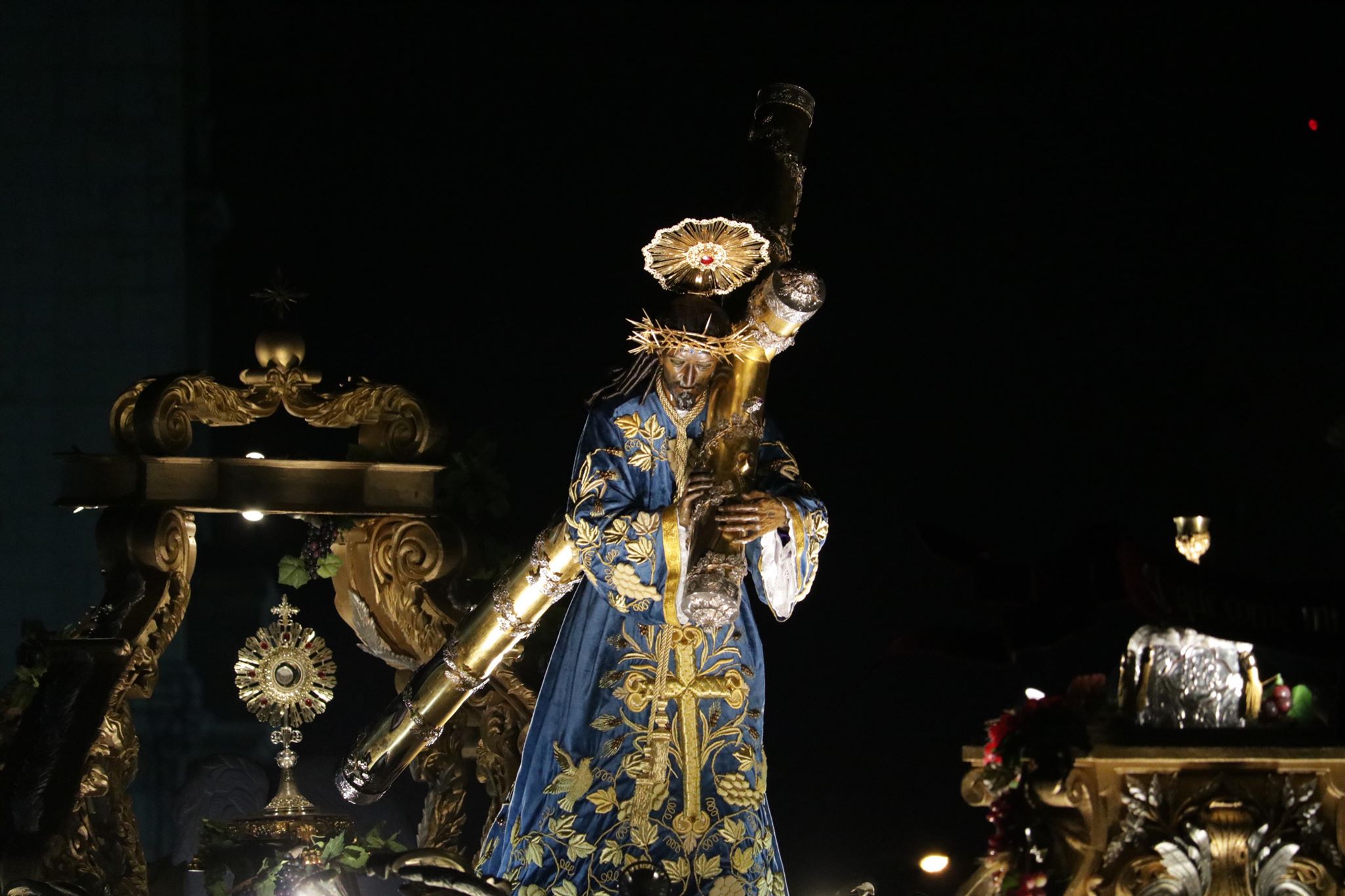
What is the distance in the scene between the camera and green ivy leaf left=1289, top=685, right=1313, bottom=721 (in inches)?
158

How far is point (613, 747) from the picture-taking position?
5.71 metres

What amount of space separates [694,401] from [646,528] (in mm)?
451

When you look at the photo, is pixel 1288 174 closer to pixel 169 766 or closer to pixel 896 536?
pixel 896 536

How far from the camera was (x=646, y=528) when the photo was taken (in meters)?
5.66

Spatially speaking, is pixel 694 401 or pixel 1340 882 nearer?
pixel 1340 882

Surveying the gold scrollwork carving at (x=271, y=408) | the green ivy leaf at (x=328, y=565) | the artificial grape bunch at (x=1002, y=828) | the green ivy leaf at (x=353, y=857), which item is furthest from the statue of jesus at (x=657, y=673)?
the artificial grape bunch at (x=1002, y=828)

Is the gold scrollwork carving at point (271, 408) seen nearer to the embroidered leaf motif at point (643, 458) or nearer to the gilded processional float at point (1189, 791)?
the embroidered leaf motif at point (643, 458)

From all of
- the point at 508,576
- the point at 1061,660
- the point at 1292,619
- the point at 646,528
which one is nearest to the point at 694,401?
the point at 646,528

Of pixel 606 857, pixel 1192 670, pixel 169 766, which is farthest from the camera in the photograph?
pixel 169 766

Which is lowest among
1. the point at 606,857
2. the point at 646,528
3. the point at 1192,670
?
the point at 606,857

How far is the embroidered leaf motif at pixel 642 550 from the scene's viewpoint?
564 centimetres

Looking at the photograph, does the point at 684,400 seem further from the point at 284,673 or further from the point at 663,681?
the point at 284,673

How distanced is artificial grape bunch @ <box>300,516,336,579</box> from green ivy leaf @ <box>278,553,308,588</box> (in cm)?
2

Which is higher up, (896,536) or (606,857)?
(896,536)
